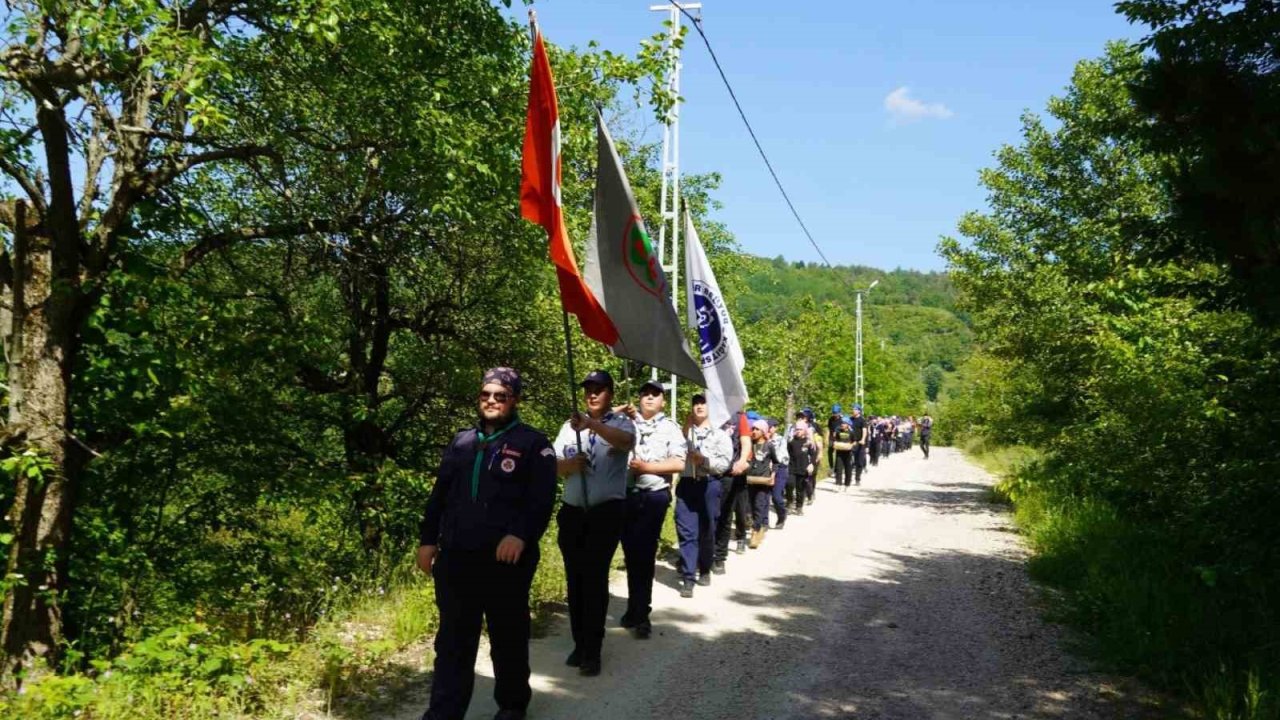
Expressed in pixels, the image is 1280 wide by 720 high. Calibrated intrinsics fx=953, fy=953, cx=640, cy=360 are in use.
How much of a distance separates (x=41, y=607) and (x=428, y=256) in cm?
602

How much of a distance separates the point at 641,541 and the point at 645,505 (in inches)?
10.5

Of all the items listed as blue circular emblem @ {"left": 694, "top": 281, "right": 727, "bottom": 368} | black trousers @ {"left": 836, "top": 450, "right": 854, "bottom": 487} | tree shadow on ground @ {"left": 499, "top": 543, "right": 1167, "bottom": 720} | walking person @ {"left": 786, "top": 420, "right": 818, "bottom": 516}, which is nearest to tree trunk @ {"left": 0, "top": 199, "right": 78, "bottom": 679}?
tree shadow on ground @ {"left": 499, "top": 543, "right": 1167, "bottom": 720}

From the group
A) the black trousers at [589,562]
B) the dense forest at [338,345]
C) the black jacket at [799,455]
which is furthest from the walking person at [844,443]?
the black trousers at [589,562]

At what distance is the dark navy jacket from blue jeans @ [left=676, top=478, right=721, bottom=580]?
3.83 metres

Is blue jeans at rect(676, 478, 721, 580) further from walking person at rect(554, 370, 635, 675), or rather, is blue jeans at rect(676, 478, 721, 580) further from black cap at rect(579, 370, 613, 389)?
black cap at rect(579, 370, 613, 389)

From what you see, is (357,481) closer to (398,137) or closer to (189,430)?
(189,430)

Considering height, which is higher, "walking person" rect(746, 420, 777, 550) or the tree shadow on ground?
"walking person" rect(746, 420, 777, 550)

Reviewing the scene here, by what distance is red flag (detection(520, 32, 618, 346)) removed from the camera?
5.36 metres

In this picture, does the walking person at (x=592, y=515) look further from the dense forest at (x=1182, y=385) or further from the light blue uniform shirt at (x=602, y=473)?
the dense forest at (x=1182, y=385)

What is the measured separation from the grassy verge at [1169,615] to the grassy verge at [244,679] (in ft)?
15.2

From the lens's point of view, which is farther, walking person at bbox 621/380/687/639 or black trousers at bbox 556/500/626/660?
walking person at bbox 621/380/687/639

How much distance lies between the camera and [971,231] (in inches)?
805

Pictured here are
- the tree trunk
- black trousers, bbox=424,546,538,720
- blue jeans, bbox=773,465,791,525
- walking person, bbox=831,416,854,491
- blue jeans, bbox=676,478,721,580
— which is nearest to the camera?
black trousers, bbox=424,546,538,720

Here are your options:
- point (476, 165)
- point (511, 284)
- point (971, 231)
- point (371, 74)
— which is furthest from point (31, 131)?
point (971, 231)
